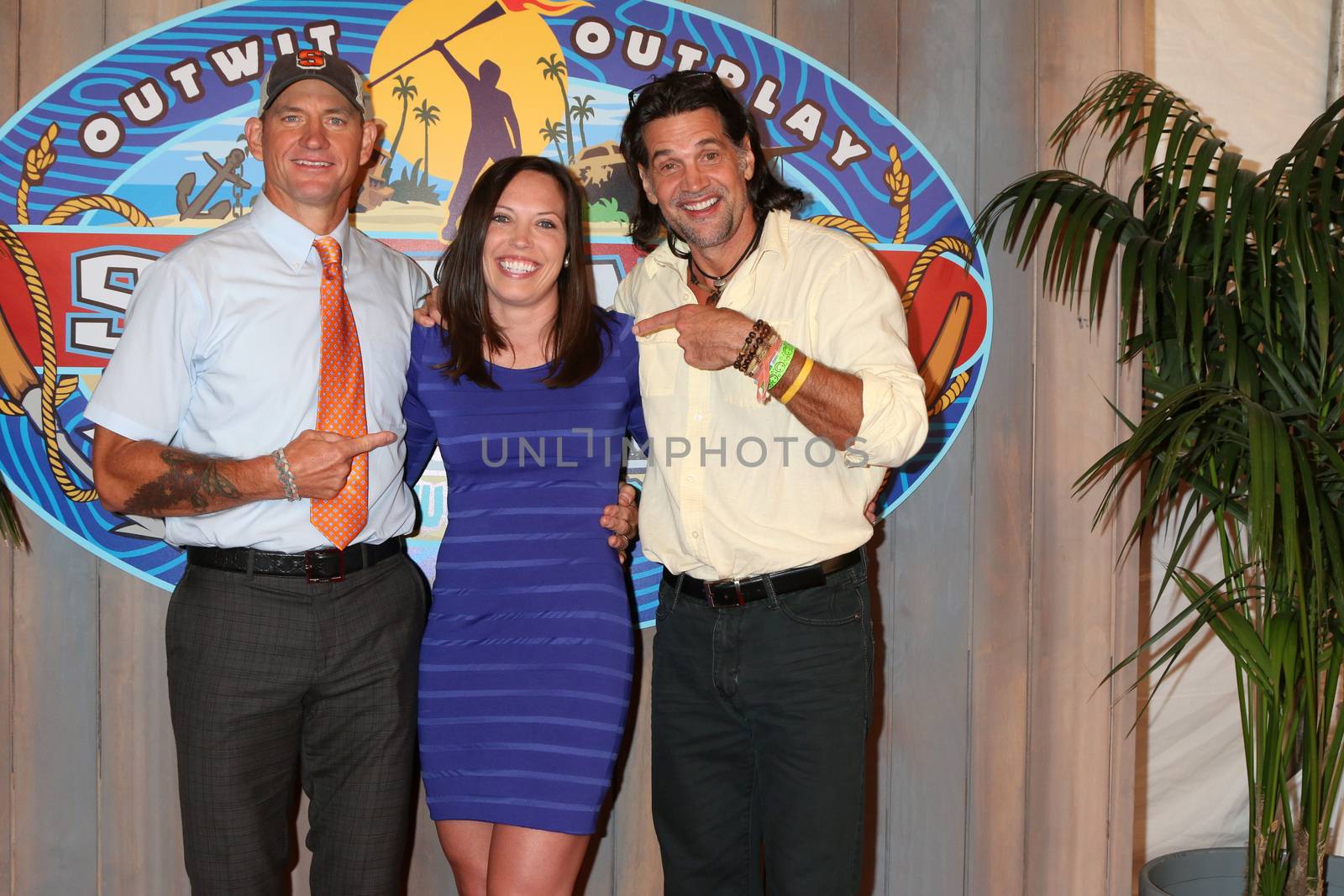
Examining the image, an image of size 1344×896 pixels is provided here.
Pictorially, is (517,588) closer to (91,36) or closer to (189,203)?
(189,203)

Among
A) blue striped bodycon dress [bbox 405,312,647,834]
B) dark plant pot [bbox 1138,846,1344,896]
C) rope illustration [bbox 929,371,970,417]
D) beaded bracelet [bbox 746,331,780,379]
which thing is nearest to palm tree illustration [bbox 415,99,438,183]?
blue striped bodycon dress [bbox 405,312,647,834]

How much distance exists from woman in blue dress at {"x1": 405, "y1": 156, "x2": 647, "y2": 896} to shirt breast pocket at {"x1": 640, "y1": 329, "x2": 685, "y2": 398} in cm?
7

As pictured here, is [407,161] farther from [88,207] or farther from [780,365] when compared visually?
[780,365]

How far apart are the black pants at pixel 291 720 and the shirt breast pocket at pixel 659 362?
26.2 inches

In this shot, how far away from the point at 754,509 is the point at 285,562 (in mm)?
938

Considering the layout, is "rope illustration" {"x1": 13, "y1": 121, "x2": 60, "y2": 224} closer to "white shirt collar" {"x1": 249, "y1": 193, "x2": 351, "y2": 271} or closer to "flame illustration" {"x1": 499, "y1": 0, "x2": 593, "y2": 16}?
"white shirt collar" {"x1": 249, "y1": 193, "x2": 351, "y2": 271}

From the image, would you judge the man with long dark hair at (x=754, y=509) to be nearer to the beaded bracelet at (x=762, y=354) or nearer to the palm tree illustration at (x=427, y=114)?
the beaded bracelet at (x=762, y=354)

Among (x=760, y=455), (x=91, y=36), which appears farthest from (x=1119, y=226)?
(x=91, y=36)

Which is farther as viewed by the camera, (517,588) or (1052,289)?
(1052,289)

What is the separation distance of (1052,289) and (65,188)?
2.50m

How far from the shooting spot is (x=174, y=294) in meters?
2.06

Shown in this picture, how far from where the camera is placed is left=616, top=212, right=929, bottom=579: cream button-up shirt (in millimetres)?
2000

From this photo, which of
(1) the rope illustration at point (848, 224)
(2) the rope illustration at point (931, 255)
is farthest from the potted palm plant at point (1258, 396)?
(1) the rope illustration at point (848, 224)

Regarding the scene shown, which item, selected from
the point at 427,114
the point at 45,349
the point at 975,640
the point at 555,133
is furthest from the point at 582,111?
the point at 975,640
